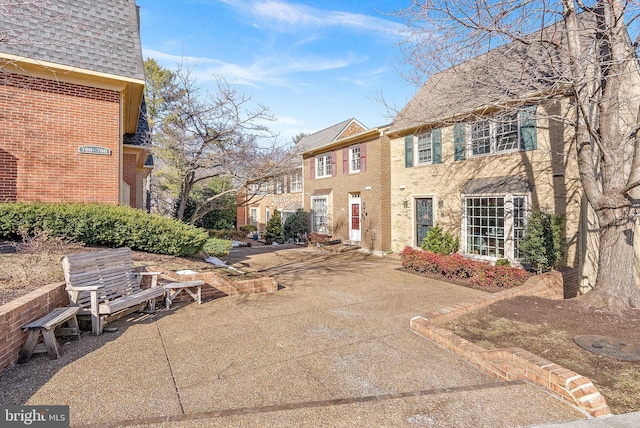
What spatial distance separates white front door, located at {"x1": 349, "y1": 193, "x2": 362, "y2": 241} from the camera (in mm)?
16594

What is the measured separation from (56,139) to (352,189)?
11.6 m

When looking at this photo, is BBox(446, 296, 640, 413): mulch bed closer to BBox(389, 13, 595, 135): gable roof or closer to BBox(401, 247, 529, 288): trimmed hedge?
BBox(401, 247, 529, 288): trimmed hedge

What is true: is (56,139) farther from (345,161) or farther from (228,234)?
(228,234)

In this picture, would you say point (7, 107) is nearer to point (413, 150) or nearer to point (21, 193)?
point (21, 193)

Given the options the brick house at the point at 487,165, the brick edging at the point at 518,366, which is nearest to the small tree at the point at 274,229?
the brick house at the point at 487,165

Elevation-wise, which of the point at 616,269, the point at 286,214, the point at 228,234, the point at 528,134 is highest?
the point at 528,134

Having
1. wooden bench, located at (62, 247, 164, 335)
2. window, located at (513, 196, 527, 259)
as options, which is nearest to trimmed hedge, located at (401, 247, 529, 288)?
window, located at (513, 196, 527, 259)

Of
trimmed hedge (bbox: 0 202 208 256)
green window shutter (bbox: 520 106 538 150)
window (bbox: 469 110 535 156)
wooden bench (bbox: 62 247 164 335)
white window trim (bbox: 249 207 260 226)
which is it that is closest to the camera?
wooden bench (bbox: 62 247 164 335)

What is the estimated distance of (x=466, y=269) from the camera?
9.14 metres

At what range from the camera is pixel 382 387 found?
3.52m

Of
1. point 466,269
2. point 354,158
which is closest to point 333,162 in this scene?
point 354,158

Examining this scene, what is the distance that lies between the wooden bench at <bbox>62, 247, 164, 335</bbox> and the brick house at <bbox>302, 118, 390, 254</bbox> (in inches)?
414

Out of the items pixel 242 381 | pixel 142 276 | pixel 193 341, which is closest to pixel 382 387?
pixel 242 381

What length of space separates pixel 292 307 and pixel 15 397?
400 cm
